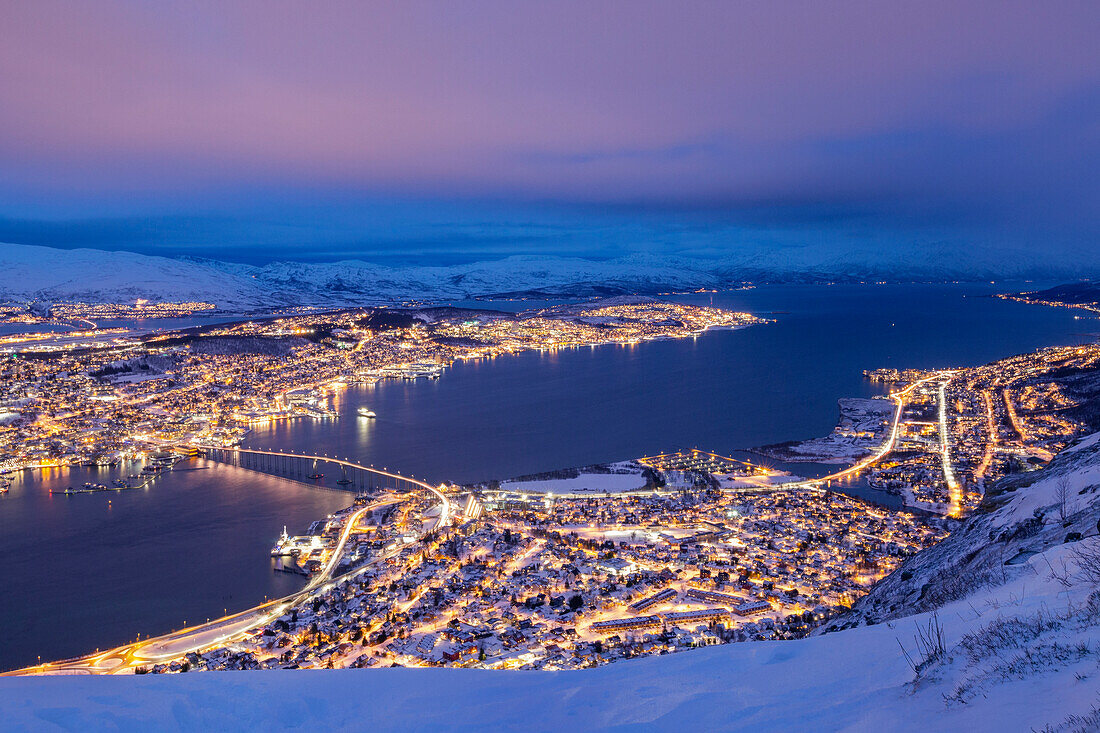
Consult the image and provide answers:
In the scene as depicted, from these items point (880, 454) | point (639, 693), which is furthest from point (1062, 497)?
point (880, 454)

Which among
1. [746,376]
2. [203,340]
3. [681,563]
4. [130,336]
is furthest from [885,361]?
[130,336]

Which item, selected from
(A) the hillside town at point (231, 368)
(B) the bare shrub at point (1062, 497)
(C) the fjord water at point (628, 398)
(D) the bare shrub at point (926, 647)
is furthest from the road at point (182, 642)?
(A) the hillside town at point (231, 368)

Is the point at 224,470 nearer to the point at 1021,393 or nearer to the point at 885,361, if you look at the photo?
the point at 1021,393

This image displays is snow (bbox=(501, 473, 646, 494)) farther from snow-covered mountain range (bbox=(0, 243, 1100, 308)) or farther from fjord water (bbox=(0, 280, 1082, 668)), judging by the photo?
snow-covered mountain range (bbox=(0, 243, 1100, 308))

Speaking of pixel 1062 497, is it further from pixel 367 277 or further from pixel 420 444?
pixel 367 277

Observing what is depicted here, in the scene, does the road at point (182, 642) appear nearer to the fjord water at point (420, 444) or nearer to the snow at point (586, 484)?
the fjord water at point (420, 444)

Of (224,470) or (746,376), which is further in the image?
(746,376)
